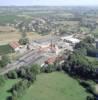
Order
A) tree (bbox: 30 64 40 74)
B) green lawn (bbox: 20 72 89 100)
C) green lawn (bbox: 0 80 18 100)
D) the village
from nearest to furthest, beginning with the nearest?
green lawn (bbox: 20 72 89 100)
green lawn (bbox: 0 80 18 100)
tree (bbox: 30 64 40 74)
the village

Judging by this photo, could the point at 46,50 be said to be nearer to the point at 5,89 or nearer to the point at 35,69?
the point at 35,69

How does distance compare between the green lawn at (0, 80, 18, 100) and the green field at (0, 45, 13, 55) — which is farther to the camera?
the green field at (0, 45, 13, 55)

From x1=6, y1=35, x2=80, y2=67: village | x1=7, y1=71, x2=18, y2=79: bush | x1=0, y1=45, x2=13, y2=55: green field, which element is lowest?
x1=0, y1=45, x2=13, y2=55: green field

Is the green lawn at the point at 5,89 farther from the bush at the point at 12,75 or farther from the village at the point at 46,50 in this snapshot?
the village at the point at 46,50

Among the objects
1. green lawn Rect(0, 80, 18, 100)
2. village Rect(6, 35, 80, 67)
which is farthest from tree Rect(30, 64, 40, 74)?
village Rect(6, 35, 80, 67)

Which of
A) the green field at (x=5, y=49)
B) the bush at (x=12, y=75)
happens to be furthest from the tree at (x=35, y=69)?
the green field at (x=5, y=49)

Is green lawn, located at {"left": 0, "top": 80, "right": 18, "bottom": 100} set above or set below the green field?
above

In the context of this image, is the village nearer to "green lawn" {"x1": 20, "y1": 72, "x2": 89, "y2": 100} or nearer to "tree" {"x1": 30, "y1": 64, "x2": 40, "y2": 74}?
"tree" {"x1": 30, "y1": 64, "x2": 40, "y2": 74}

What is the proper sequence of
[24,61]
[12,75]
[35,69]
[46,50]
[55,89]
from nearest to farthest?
[55,89] → [12,75] → [35,69] → [24,61] → [46,50]

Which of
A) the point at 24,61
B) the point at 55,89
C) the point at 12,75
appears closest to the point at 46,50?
the point at 24,61

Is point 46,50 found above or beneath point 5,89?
beneath
